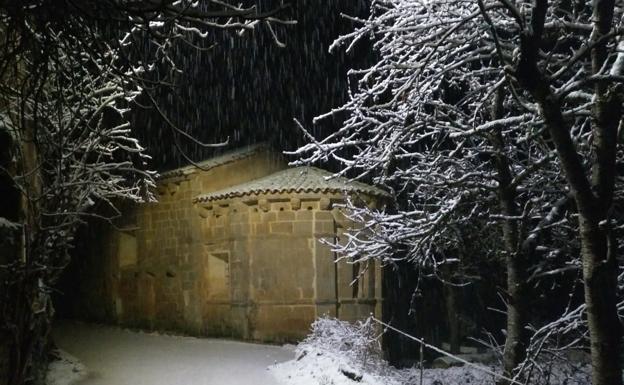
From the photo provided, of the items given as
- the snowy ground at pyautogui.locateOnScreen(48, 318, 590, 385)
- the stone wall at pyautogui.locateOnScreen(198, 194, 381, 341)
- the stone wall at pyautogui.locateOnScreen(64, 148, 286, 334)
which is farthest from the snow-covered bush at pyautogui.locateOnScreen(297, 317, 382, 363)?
the stone wall at pyautogui.locateOnScreen(64, 148, 286, 334)

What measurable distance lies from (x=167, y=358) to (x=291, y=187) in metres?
4.77

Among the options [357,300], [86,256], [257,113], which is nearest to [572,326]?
[357,300]

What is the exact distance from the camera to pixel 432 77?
5660 millimetres

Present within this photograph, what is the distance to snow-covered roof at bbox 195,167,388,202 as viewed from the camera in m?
13.4

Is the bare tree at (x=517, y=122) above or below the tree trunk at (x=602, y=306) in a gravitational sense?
above

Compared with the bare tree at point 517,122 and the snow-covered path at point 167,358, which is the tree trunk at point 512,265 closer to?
the bare tree at point 517,122

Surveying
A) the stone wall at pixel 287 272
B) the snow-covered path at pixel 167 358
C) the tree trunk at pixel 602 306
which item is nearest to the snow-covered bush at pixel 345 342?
the snow-covered path at pixel 167 358

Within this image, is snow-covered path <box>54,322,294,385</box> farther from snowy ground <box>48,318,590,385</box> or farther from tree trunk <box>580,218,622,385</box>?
tree trunk <box>580,218,622,385</box>

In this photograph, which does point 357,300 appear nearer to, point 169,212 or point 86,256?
point 169,212

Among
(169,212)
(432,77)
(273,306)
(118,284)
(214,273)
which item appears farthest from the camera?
(118,284)

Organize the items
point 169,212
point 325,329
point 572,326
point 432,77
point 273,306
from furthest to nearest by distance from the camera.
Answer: point 169,212 < point 273,306 < point 325,329 < point 572,326 < point 432,77

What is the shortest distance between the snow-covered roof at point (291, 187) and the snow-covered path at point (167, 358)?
3603mm

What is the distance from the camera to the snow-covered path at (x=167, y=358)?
371 inches

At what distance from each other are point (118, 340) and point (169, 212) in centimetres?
374
